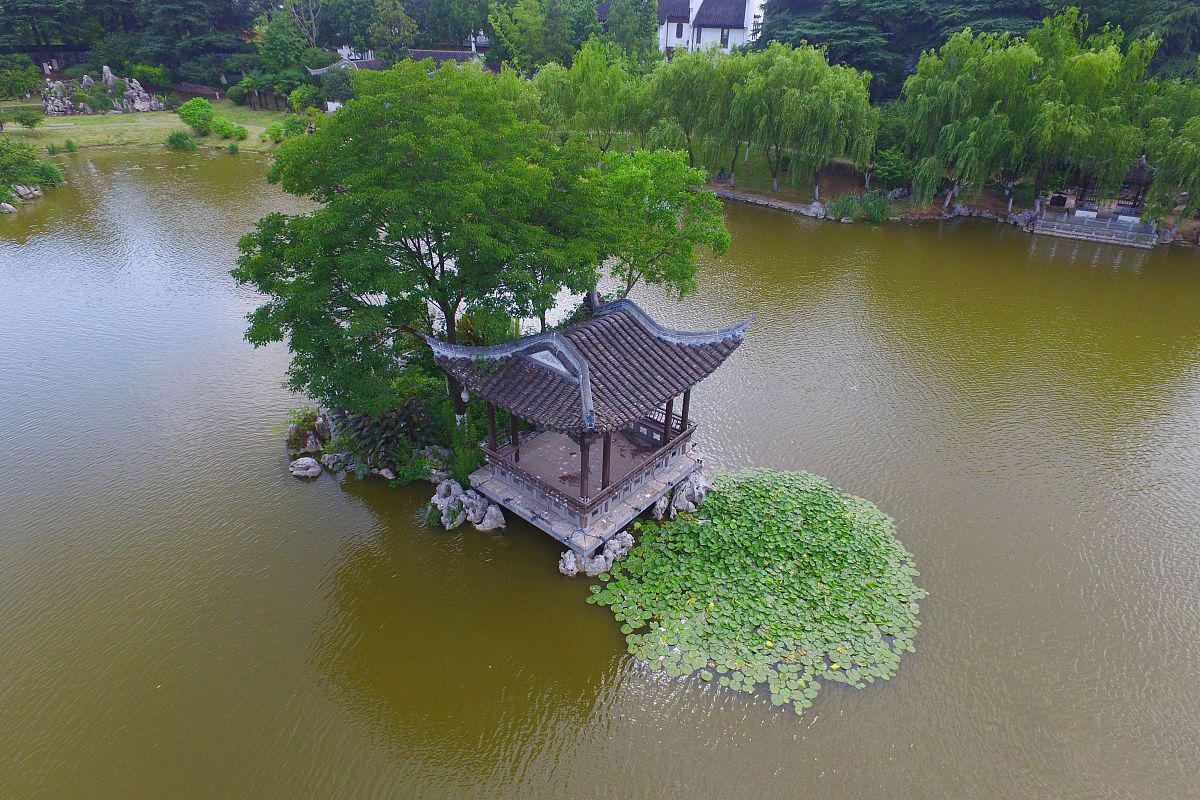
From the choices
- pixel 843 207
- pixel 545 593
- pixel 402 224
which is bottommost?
pixel 545 593

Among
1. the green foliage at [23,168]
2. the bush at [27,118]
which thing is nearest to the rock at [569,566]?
the green foliage at [23,168]

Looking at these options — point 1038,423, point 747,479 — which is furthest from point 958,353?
point 747,479

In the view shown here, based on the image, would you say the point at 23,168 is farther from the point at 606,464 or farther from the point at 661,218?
the point at 606,464

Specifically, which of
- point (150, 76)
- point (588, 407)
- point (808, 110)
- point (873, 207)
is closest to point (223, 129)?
point (150, 76)

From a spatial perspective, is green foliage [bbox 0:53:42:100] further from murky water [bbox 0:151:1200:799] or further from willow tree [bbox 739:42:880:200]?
willow tree [bbox 739:42:880:200]

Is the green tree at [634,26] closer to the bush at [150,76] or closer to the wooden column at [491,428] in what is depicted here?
the bush at [150,76]

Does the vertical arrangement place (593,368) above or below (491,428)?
above

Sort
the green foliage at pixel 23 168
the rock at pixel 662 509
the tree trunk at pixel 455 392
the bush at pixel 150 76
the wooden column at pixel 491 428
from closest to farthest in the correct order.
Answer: the wooden column at pixel 491 428 → the rock at pixel 662 509 → the tree trunk at pixel 455 392 → the green foliage at pixel 23 168 → the bush at pixel 150 76
